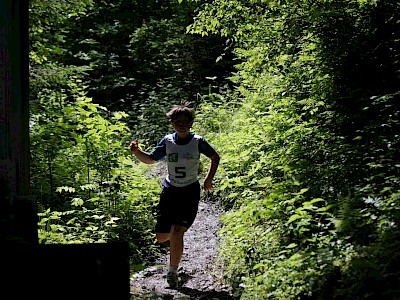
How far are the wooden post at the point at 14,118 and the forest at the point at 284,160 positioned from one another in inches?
80.1

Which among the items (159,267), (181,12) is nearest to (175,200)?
(159,267)

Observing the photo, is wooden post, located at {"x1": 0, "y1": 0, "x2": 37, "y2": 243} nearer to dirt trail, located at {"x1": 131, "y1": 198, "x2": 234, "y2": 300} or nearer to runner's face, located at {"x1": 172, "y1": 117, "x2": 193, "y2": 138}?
dirt trail, located at {"x1": 131, "y1": 198, "x2": 234, "y2": 300}

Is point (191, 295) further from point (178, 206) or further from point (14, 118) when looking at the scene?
point (14, 118)

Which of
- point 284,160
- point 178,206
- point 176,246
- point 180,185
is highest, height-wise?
point 284,160

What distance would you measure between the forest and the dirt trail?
0.18 meters

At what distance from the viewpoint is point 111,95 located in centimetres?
1944

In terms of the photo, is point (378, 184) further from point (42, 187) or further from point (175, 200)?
point (42, 187)

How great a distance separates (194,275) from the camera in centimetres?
623

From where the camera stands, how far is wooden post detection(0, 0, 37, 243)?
4.00 meters

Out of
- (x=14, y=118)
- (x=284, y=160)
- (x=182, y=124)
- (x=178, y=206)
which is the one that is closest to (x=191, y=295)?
(x=178, y=206)

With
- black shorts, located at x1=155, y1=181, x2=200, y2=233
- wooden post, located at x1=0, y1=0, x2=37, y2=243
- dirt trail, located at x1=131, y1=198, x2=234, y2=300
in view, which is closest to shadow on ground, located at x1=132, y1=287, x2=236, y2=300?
dirt trail, located at x1=131, y1=198, x2=234, y2=300

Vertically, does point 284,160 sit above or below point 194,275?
above

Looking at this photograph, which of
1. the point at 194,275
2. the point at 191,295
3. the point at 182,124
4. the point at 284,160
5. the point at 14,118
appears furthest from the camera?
the point at 284,160

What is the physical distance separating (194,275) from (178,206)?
0.98 m
